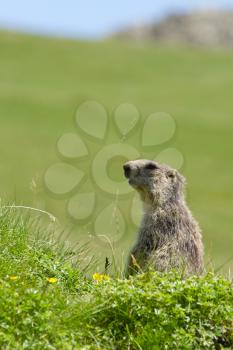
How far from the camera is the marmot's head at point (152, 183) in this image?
8422mm

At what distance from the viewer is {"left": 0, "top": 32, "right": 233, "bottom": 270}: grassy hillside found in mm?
26000

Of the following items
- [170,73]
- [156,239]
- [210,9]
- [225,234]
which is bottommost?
[225,234]

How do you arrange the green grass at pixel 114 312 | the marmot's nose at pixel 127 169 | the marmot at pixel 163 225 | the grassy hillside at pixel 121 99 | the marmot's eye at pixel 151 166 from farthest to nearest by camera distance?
the grassy hillside at pixel 121 99
the marmot's eye at pixel 151 166
the marmot's nose at pixel 127 169
the marmot at pixel 163 225
the green grass at pixel 114 312

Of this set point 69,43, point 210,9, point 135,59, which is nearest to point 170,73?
point 135,59

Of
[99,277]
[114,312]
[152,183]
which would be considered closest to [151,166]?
[152,183]

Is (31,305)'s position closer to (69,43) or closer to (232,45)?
(69,43)

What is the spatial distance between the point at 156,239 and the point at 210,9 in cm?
5113

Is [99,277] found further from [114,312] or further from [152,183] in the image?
[152,183]

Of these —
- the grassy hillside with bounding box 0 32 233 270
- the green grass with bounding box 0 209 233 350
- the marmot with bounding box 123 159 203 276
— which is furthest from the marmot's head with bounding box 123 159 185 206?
the grassy hillside with bounding box 0 32 233 270

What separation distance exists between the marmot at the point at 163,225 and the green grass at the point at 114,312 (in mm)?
913

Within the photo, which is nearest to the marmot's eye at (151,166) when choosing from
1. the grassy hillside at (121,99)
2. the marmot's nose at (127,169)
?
the marmot's nose at (127,169)

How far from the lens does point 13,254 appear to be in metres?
6.87

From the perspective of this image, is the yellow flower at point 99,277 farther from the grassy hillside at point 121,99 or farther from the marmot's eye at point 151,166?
the grassy hillside at point 121,99

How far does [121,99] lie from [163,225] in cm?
2532
